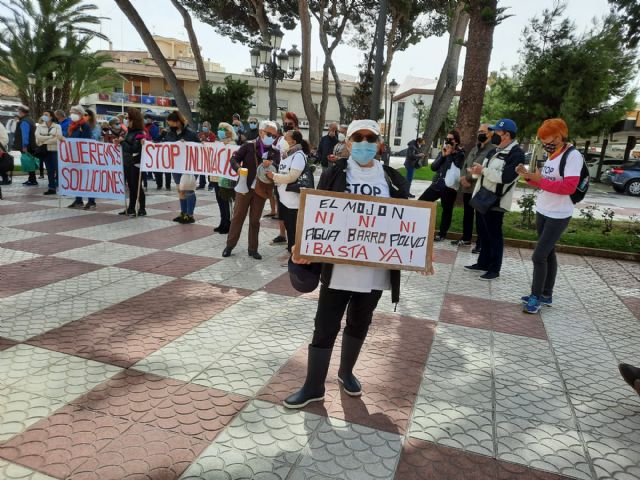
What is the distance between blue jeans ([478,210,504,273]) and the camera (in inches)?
238

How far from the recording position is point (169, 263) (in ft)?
19.7

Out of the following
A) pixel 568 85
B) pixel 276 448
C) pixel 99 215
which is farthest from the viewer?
pixel 568 85

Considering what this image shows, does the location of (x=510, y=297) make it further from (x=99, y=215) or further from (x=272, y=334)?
(x=99, y=215)

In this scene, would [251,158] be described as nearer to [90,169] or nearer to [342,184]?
[342,184]

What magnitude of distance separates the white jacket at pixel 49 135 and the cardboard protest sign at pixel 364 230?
979 cm

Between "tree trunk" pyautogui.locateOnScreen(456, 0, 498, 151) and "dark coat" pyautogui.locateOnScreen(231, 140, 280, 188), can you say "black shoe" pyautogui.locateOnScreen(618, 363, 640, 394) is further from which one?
"tree trunk" pyautogui.locateOnScreen(456, 0, 498, 151)

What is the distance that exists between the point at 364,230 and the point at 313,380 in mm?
1020

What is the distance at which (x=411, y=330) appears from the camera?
436cm

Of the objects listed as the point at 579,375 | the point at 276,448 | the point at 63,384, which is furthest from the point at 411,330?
the point at 63,384

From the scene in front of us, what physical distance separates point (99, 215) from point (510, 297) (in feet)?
23.8

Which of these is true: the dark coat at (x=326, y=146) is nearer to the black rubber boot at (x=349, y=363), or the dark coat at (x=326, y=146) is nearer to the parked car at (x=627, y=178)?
the black rubber boot at (x=349, y=363)

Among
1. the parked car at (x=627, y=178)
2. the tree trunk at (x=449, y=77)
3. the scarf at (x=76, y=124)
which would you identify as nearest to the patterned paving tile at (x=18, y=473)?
the scarf at (x=76, y=124)

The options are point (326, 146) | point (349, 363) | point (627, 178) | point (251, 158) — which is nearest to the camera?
point (349, 363)

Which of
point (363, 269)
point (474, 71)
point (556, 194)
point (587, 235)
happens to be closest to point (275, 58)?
point (474, 71)
